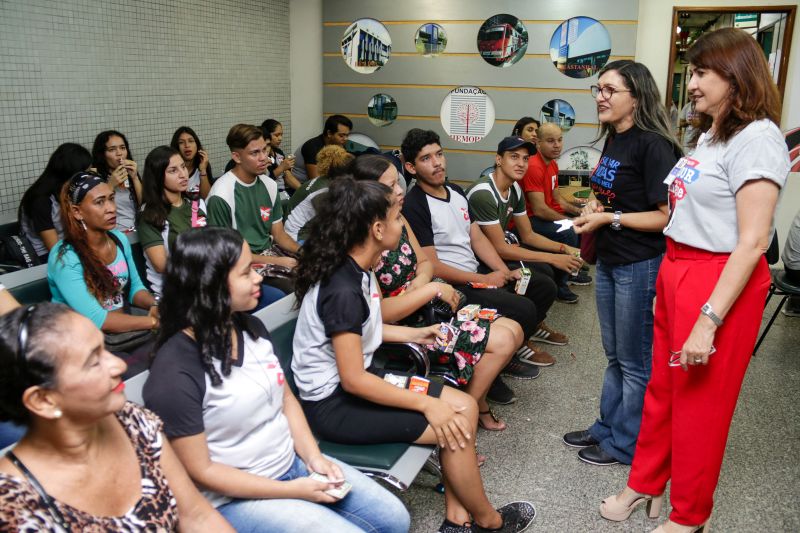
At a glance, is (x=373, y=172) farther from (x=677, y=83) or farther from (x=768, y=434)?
(x=677, y=83)

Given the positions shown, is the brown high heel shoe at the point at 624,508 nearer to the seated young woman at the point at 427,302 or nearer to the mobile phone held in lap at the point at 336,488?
the seated young woman at the point at 427,302

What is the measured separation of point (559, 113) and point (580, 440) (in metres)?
4.03

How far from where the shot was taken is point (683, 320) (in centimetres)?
206

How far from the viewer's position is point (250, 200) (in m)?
3.80

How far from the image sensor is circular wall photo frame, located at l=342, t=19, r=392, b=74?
6590 mm

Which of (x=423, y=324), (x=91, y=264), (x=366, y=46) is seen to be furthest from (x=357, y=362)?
(x=366, y=46)

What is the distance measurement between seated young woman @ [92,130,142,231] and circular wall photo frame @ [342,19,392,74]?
115 inches

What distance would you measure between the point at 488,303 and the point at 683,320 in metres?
1.28

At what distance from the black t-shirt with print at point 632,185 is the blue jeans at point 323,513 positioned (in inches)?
52.9

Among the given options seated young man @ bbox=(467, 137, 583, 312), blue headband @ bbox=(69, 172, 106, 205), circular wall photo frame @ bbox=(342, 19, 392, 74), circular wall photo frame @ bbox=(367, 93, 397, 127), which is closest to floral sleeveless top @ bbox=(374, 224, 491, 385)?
seated young man @ bbox=(467, 137, 583, 312)

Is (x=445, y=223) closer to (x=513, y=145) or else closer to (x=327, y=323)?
(x=513, y=145)

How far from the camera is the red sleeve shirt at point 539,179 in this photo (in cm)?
471

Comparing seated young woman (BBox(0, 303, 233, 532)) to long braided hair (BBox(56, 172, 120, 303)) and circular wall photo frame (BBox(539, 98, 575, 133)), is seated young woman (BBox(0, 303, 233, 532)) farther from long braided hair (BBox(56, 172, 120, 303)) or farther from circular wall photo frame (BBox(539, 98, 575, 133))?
circular wall photo frame (BBox(539, 98, 575, 133))

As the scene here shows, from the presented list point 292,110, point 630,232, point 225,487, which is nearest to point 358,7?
point 292,110
